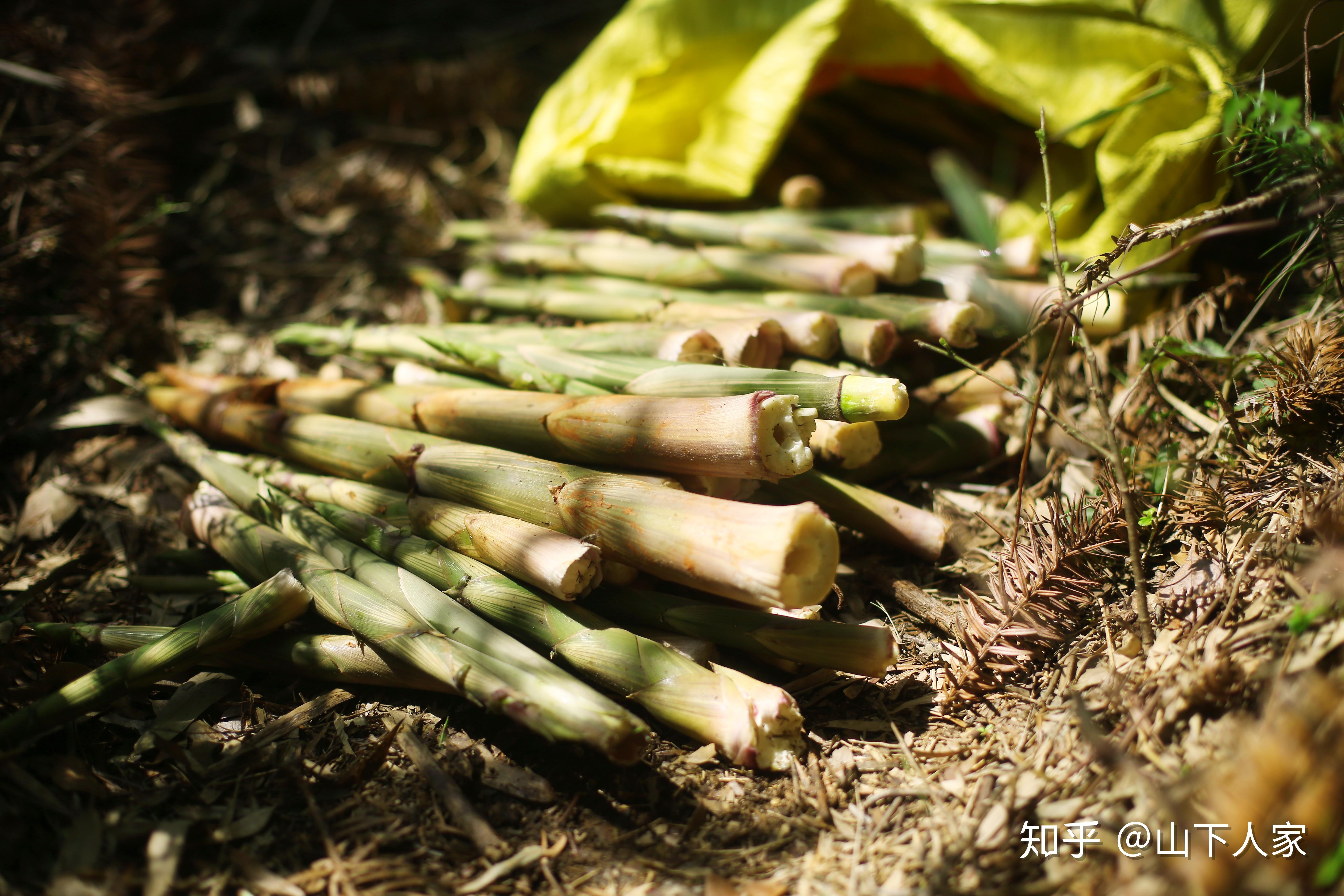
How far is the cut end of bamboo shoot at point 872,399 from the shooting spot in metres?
1.46

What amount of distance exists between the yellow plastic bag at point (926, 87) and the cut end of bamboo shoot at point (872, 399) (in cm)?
41

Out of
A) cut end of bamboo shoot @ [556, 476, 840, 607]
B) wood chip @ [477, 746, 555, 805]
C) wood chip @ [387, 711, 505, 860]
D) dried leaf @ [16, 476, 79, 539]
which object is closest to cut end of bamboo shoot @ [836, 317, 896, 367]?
cut end of bamboo shoot @ [556, 476, 840, 607]

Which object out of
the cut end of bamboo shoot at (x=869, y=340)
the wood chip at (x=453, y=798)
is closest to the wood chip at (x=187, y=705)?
the wood chip at (x=453, y=798)

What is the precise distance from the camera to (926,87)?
8.62ft

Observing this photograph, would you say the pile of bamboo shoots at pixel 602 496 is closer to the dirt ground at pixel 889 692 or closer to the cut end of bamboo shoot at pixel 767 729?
the cut end of bamboo shoot at pixel 767 729

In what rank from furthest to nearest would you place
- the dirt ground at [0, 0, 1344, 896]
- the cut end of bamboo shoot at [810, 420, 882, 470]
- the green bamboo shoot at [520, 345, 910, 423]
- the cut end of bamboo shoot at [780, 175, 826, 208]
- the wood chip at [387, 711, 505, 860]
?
the cut end of bamboo shoot at [780, 175, 826, 208], the cut end of bamboo shoot at [810, 420, 882, 470], the green bamboo shoot at [520, 345, 910, 423], the wood chip at [387, 711, 505, 860], the dirt ground at [0, 0, 1344, 896]

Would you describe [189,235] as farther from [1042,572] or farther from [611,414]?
[1042,572]

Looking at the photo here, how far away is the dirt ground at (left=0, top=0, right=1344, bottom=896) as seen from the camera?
45.3 inches

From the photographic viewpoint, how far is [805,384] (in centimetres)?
152

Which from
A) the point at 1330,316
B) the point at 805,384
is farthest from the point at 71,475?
the point at 1330,316

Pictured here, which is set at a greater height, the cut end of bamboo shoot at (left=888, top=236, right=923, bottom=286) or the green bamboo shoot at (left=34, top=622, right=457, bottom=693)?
the cut end of bamboo shoot at (left=888, top=236, right=923, bottom=286)

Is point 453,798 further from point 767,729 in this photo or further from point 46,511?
point 46,511

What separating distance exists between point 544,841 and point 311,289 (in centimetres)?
242

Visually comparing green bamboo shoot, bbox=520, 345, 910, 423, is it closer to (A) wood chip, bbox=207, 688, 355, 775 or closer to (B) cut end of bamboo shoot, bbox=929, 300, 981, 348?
(B) cut end of bamboo shoot, bbox=929, 300, 981, 348
